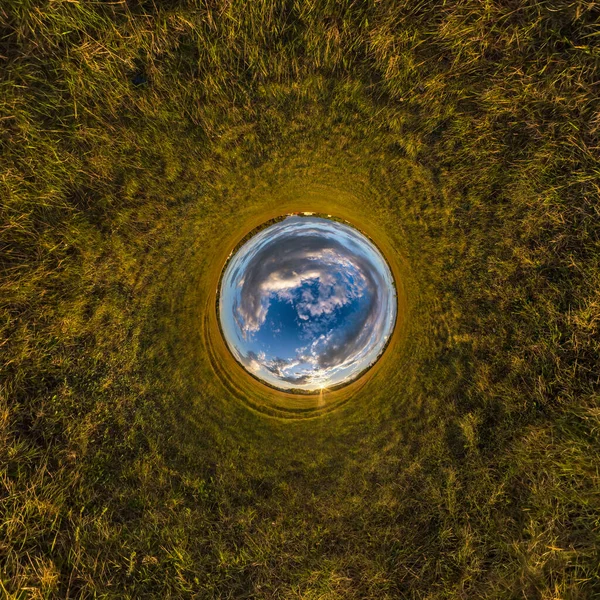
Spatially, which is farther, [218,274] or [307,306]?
[218,274]

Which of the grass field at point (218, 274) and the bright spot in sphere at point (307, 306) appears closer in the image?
the bright spot in sphere at point (307, 306)

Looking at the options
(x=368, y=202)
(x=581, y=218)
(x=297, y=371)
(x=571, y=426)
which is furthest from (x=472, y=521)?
(x=368, y=202)

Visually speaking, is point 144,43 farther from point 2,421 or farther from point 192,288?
point 2,421

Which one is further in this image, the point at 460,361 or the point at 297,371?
the point at 460,361

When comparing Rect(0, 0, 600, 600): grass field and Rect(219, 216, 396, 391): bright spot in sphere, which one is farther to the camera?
Rect(0, 0, 600, 600): grass field
